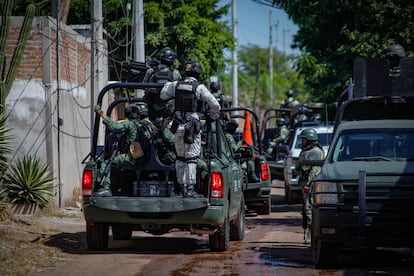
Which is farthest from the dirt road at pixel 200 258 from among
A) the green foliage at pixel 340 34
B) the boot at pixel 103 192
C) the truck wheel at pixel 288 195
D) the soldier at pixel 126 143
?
the green foliage at pixel 340 34

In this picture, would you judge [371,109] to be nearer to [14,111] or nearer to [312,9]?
[14,111]

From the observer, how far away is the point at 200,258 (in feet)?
37.8

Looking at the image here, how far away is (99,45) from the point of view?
19.5 meters

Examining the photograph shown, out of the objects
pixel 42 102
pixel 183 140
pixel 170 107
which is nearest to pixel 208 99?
pixel 183 140

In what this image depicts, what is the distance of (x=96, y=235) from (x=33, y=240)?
3.87 ft

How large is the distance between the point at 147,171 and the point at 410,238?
3688 millimetres

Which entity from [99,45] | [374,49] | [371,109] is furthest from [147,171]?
[374,49]

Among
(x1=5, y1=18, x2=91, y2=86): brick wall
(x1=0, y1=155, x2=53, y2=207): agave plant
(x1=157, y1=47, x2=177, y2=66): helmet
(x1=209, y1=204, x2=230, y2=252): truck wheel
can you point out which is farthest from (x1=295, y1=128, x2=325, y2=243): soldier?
Answer: (x1=5, y1=18, x2=91, y2=86): brick wall

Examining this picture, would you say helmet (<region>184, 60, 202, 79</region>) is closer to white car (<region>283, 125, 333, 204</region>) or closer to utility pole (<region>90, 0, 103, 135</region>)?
utility pole (<region>90, 0, 103, 135</region>)

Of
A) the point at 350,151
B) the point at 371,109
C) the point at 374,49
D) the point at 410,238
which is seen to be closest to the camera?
the point at 410,238

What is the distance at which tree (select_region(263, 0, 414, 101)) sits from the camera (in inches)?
819

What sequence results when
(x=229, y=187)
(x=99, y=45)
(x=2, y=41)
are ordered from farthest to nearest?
(x=99, y=45)
(x=2, y=41)
(x=229, y=187)

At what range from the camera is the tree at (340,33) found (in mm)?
20797

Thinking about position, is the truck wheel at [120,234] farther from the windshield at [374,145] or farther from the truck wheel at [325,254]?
the windshield at [374,145]
